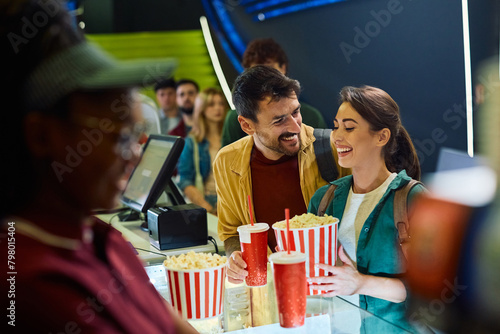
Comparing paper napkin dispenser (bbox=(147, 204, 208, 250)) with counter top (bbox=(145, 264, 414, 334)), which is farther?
paper napkin dispenser (bbox=(147, 204, 208, 250))

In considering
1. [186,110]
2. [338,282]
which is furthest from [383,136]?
[186,110]

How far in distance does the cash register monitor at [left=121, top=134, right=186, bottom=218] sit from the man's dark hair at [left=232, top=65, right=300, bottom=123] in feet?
1.94

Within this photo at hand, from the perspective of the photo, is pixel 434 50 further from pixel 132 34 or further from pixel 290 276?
pixel 132 34

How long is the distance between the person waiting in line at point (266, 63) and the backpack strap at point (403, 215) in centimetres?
63

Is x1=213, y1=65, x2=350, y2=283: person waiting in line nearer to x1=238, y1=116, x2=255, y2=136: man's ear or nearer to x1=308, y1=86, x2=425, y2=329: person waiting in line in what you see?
x1=238, y1=116, x2=255, y2=136: man's ear

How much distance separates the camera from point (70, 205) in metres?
0.82

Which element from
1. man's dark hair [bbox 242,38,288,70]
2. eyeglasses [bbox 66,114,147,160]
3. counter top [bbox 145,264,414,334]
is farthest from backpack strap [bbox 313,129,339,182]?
eyeglasses [bbox 66,114,147,160]

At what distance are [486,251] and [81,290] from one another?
23.6 inches

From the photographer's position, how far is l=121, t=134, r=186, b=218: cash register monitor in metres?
3.04

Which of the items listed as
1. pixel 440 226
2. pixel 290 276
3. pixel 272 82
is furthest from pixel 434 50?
pixel 440 226

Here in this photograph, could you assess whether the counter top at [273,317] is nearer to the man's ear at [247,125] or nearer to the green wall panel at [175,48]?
the man's ear at [247,125]

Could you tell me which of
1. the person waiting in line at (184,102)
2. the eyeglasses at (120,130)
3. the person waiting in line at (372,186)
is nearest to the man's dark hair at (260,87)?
the person waiting in line at (372,186)

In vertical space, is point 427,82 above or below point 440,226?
above

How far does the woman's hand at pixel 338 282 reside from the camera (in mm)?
1828
